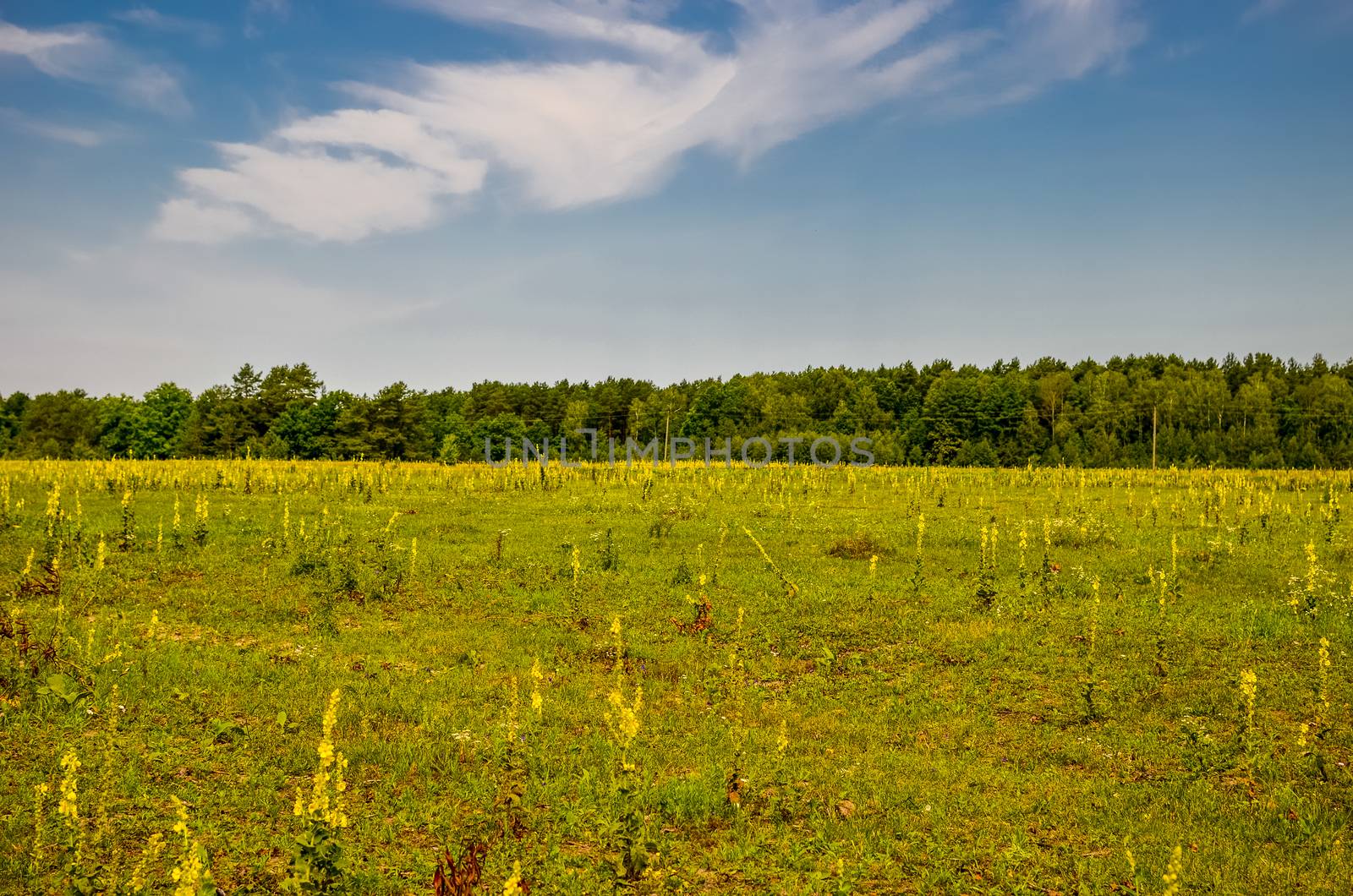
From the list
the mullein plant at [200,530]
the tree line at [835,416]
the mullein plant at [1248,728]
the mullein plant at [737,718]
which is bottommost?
the mullein plant at [737,718]

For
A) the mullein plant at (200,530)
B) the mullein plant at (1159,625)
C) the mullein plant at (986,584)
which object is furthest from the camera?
the mullein plant at (200,530)

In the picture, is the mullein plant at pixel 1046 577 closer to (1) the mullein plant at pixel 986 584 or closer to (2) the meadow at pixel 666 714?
(2) the meadow at pixel 666 714

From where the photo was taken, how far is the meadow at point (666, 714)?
18.6 ft

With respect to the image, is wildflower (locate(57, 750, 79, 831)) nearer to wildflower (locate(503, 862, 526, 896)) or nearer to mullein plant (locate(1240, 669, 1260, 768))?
wildflower (locate(503, 862, 526, 896))

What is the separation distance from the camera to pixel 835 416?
295 ft

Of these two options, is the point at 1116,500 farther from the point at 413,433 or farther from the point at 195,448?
the point at 195,448

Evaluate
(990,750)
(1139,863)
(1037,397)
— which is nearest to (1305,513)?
(990,750)

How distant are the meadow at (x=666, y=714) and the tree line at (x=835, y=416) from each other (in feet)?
155

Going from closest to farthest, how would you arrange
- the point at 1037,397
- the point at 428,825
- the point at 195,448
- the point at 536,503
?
the point at 428,825 → the point at 536,503 → the point at 195,448 → the point at 1037,397

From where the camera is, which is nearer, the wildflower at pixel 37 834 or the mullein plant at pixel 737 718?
the wildflower at pixel 37 834

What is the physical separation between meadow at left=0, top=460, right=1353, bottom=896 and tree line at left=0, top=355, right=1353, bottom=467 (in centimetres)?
4711

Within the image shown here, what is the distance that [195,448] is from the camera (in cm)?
7369

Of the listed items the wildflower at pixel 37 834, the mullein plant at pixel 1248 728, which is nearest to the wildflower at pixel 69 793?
the wildflower at pixel 37 834

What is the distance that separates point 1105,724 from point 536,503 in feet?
67.3
